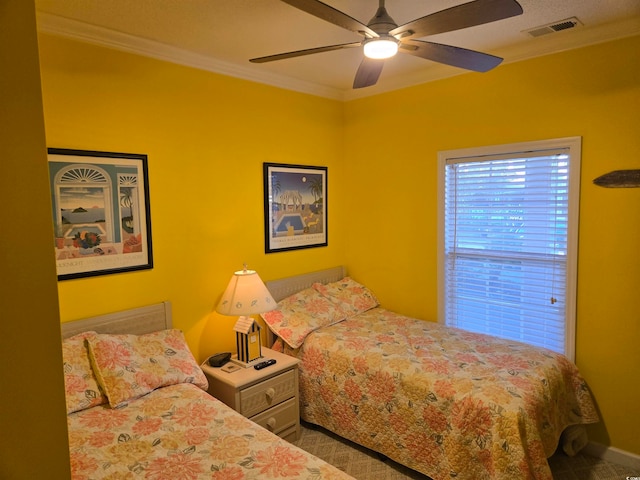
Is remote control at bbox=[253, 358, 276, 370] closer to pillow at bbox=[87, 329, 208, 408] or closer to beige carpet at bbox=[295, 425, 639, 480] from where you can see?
pillow at bbox=[87, 329, 208, 408]

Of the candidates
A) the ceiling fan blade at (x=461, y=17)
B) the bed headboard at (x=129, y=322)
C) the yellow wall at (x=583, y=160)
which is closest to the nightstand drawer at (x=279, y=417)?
the bed headboard at (x=129, y=322)

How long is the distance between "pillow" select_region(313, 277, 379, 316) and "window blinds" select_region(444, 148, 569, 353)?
70cm

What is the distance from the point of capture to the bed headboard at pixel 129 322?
2.41m

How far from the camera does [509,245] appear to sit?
310 centimetres

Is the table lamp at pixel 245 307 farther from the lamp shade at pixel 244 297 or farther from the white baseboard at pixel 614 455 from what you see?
the white baseboard at pixel 614 455

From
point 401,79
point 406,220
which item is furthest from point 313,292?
point 401,79

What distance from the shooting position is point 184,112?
2877mm

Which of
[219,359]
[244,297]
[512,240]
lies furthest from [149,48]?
[512,240]

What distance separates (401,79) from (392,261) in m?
1.56

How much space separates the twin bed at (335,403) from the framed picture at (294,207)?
666 mm

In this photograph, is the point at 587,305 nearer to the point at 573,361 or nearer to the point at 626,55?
the point at 573,361

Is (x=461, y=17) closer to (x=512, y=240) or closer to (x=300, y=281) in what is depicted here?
(x=512, y=240)

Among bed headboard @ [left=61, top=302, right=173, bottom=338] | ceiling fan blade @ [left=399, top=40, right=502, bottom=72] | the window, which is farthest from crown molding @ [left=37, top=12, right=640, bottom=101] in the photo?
bed headboard @ [left=61, top=302, right=173, bottom=338]

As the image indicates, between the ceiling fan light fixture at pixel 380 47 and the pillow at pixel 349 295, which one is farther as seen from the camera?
the pillow at pixel 349 295
